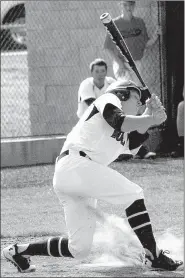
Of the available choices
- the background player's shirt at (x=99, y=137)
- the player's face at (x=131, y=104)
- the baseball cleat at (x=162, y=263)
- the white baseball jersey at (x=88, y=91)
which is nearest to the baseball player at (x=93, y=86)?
the white baseball jersey at (x=88, y=91)

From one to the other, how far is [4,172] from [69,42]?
2.22 metres

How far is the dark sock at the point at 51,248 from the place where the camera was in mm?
6371

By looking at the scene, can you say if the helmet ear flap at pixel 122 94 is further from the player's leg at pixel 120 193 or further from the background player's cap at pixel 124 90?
the player's leg at pixel 120 193

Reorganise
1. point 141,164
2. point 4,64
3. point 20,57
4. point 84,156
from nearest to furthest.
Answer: point 84,156, point 141,164, point 20,57, point 4,64

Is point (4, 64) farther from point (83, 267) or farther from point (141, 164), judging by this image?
point (83, 267)

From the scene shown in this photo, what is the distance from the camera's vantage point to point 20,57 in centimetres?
1352

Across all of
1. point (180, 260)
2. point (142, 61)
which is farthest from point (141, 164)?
point (180, 260)

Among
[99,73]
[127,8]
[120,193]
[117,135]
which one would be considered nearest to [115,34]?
[117,135]

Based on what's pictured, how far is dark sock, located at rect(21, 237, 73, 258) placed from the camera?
6.37m

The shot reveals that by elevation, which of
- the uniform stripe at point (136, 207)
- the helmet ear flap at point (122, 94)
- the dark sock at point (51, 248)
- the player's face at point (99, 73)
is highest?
the player's face at point (99, 73)

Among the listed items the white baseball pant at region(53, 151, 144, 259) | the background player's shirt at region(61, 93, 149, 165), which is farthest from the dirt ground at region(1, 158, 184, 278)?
the background player's shirt at region(61, 93, 149, 165)

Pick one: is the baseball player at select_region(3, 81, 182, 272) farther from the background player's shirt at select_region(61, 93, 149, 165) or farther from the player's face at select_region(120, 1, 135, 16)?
the player's face at select_region(120, 1, 135, 16)

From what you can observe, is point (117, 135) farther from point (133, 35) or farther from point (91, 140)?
point (133, 35)

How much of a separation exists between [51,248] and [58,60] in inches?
254
